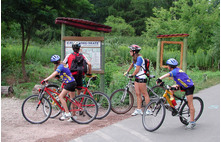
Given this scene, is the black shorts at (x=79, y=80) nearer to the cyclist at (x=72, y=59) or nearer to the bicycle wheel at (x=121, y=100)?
the cyclist at (x=72, y=59)

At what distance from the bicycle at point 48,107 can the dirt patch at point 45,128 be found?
14cm

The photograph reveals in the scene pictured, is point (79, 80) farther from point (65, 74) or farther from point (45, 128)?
point (45, 128)

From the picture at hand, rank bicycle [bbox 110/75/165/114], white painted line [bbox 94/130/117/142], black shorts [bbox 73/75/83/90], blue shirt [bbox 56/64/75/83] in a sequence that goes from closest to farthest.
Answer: white painted line [bbox 94/130/117/142]
blue shirt [bbox 56/64/75/83]
black shorts [bbox 73/75/83/90]
bicycle [bbox 110/75/165/114]

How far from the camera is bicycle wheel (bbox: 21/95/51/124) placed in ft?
20.2

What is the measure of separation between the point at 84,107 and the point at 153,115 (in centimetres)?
169

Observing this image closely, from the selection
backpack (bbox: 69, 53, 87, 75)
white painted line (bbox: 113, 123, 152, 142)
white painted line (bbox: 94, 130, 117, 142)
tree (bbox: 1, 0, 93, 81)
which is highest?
tree (bbox: 1, 0, 93, 81)

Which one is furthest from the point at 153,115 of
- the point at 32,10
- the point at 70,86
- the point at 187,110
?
the point at 32,10

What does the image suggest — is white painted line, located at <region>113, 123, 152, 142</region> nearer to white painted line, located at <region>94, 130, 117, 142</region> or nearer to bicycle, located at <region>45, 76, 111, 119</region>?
white painted line, located at <region>94, 130, 117, 142</region>

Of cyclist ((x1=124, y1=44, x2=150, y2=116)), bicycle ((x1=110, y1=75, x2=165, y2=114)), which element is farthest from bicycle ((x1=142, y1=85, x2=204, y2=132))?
bicycle ((x1=110, y1=75, x2=165, y2=114))

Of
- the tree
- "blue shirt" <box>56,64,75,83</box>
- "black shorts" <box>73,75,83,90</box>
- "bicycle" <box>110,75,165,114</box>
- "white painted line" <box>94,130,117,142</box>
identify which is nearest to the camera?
"white painted line" <box>94,130,117,142</box>

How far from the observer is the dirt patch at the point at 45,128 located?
17.1 feet

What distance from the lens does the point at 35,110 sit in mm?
6258

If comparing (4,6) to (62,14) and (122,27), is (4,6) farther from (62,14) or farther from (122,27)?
(122,27)

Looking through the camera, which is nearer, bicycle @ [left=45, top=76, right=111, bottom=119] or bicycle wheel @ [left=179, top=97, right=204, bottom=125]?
bicycle wheel @ [left=179, top=97, right=204, bottom=125]
